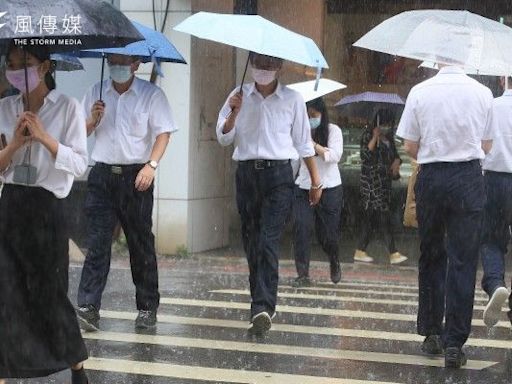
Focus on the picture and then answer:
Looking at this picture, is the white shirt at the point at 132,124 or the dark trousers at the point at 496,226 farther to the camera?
the dark trousers at the point at 496,226

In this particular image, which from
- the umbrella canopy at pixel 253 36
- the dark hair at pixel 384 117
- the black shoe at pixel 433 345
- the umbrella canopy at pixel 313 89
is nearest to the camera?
the black shoe at pixel 433 345

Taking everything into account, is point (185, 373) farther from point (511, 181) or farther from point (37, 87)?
point (511, 181)

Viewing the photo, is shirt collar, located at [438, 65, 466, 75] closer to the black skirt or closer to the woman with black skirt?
the woman with black skirt

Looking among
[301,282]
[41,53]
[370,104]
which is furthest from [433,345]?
[370,104]

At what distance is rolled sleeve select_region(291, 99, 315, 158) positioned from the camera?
341 inches

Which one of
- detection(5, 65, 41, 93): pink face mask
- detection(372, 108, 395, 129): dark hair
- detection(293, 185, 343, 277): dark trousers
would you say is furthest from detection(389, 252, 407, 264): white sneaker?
detection(5, 65, 41, 93): pink face mask

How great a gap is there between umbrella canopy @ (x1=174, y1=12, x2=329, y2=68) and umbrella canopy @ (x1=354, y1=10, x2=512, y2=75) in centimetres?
63

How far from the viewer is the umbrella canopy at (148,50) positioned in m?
8.32

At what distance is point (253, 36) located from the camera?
8.05 metres

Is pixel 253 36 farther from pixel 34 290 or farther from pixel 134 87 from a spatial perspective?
pixel 34 290

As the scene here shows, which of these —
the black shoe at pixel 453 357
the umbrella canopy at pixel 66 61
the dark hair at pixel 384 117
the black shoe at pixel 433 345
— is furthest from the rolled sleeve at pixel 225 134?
the dark hair at pixel 384 117

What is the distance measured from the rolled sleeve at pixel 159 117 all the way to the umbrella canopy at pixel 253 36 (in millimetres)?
544

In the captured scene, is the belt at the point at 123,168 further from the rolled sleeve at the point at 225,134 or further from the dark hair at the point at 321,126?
the dark hair at the point at 321,126

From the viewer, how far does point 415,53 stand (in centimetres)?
741
